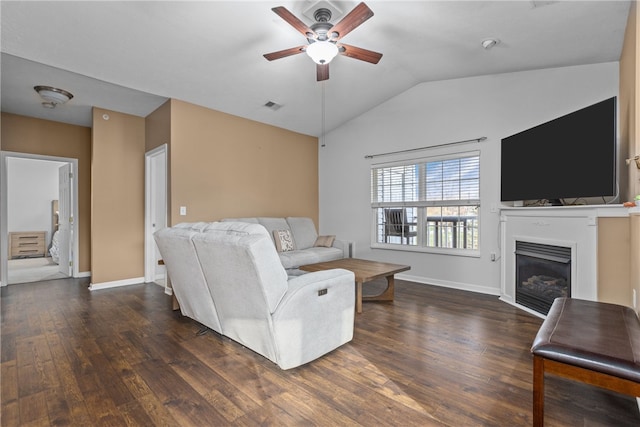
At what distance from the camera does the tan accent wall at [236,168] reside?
13.9ft

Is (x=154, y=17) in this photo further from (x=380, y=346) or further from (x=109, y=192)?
(x=380, y=346)

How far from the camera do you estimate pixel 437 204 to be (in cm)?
461

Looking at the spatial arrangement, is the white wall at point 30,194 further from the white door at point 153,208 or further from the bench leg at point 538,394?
the bench leg at point 538,394

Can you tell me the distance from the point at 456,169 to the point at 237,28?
11.0 feet

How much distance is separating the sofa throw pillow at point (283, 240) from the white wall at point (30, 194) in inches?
242

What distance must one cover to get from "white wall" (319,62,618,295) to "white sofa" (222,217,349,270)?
24.5 inches

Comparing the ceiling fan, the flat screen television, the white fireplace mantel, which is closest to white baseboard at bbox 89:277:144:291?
the ceiling fan

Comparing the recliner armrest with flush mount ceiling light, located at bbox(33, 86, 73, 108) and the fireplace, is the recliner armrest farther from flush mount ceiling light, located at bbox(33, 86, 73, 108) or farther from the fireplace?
flush mount ceiling light, located at bbox(33, 86, 73, 108)

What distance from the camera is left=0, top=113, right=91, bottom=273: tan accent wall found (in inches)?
183

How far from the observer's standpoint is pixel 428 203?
4711mm

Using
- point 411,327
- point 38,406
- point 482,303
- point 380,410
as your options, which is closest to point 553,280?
point 482,303

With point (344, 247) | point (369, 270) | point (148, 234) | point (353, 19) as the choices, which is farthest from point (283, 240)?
point (353, 19)

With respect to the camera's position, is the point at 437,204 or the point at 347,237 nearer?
the point at 437,204

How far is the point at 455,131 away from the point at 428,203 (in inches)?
43.5
